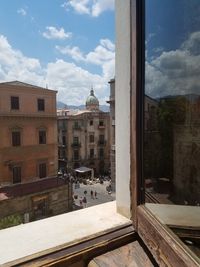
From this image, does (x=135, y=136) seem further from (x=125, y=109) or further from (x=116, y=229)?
(x=116, y=229)

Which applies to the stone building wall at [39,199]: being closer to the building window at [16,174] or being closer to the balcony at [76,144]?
the building window at [16,174]

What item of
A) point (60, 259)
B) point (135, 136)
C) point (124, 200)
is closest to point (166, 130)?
point (135, 136)

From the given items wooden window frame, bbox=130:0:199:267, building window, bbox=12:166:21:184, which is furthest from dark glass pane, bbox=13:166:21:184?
wooden window frame, bbox=130:0:199:267

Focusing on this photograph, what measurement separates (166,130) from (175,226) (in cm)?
25

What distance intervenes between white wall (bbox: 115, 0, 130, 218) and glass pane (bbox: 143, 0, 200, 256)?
12 centimetres

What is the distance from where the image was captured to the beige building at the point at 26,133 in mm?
12363

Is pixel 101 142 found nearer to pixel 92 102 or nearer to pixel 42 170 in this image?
pixel 92 102

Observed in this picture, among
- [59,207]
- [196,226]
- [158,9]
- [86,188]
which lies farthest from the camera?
[86,188]

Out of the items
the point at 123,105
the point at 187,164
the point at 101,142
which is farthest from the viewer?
the point at 101,142

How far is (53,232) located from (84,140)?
937 inches

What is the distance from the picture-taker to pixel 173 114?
0.67 m

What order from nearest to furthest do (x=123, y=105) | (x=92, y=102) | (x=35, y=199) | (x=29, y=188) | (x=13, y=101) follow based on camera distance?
(x=123, y=105) → (x=35, y=199) → (x=29, y=188) → (x=13, y=101) → (x=92, y=102)

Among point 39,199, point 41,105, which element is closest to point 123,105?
point 39,199

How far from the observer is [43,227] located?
860mm
